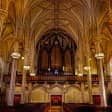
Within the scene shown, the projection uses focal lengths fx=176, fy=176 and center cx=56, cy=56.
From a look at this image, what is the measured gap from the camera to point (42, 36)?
106 ft

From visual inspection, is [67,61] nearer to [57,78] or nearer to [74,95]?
[57,78]

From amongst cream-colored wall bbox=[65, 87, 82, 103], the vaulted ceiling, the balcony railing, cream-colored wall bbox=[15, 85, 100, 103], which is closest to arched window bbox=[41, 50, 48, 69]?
the vaulted ceiling

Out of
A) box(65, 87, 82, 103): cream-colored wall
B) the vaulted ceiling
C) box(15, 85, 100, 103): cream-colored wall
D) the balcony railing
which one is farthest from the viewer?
box(65, 87, 82, 103): cream-colored wall

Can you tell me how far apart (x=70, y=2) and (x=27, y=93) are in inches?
572

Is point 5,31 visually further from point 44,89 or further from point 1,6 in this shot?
point 1,6

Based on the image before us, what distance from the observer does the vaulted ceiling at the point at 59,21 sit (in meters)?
19.0

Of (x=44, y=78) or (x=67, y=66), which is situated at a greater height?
(x=67, y=66)

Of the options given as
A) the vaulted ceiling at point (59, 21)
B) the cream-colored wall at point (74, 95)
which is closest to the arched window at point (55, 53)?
the vaulted ceiling at point (59, 21)

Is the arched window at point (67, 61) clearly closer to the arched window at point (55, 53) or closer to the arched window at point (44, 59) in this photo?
the arched window at point (55, 53)

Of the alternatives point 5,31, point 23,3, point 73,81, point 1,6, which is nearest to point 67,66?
point 73,81

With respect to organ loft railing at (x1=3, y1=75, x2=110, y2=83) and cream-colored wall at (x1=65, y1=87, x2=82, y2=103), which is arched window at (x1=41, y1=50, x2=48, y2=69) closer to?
organ loft railing at (x1=3, y1=75, x2=110, y2=83)

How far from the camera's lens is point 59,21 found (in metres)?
29.8

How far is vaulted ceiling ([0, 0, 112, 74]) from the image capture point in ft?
62.2

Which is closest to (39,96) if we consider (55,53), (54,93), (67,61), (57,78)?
(54,93)
